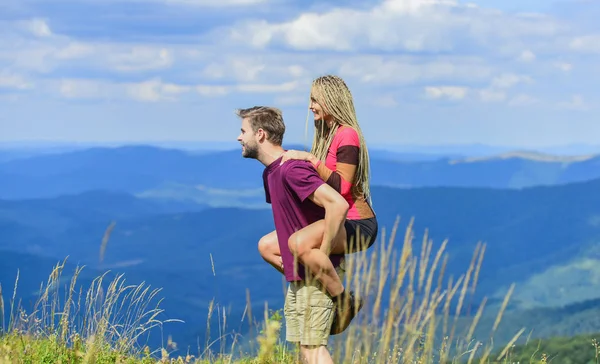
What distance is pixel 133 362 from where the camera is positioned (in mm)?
5977

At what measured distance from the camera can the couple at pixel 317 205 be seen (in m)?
4.59

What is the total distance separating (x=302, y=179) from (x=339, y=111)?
765 millimetres

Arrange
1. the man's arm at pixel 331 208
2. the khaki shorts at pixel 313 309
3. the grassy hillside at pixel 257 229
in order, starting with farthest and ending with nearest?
the grassy hillside at pixel 257 229
the khaki shorts at pixel 313 309
the man's arm at pixel 331 208

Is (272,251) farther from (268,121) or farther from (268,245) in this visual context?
(268,121)

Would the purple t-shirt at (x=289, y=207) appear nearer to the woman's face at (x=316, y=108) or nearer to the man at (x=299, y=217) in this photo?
the man at (x=299, y=217)

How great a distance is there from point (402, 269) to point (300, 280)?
1.30 metres

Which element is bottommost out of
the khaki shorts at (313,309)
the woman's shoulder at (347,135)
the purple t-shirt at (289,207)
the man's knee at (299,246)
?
the khaki shorts at (313,309)

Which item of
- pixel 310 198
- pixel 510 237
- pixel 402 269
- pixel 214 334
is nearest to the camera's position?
pixel 402 269

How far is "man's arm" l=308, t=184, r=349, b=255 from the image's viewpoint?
14.7ft

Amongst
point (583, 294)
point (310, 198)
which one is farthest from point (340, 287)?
point (583, 294)

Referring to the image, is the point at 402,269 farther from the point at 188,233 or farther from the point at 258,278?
the point at 188,233

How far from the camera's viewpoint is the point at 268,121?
4832mm

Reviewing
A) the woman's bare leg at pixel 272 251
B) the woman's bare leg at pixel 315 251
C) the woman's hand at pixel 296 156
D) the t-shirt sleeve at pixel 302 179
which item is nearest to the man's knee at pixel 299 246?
the woman's bare leg at pixel 315 251

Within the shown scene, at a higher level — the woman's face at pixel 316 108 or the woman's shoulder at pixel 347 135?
the woman's face at pixel 316 108
